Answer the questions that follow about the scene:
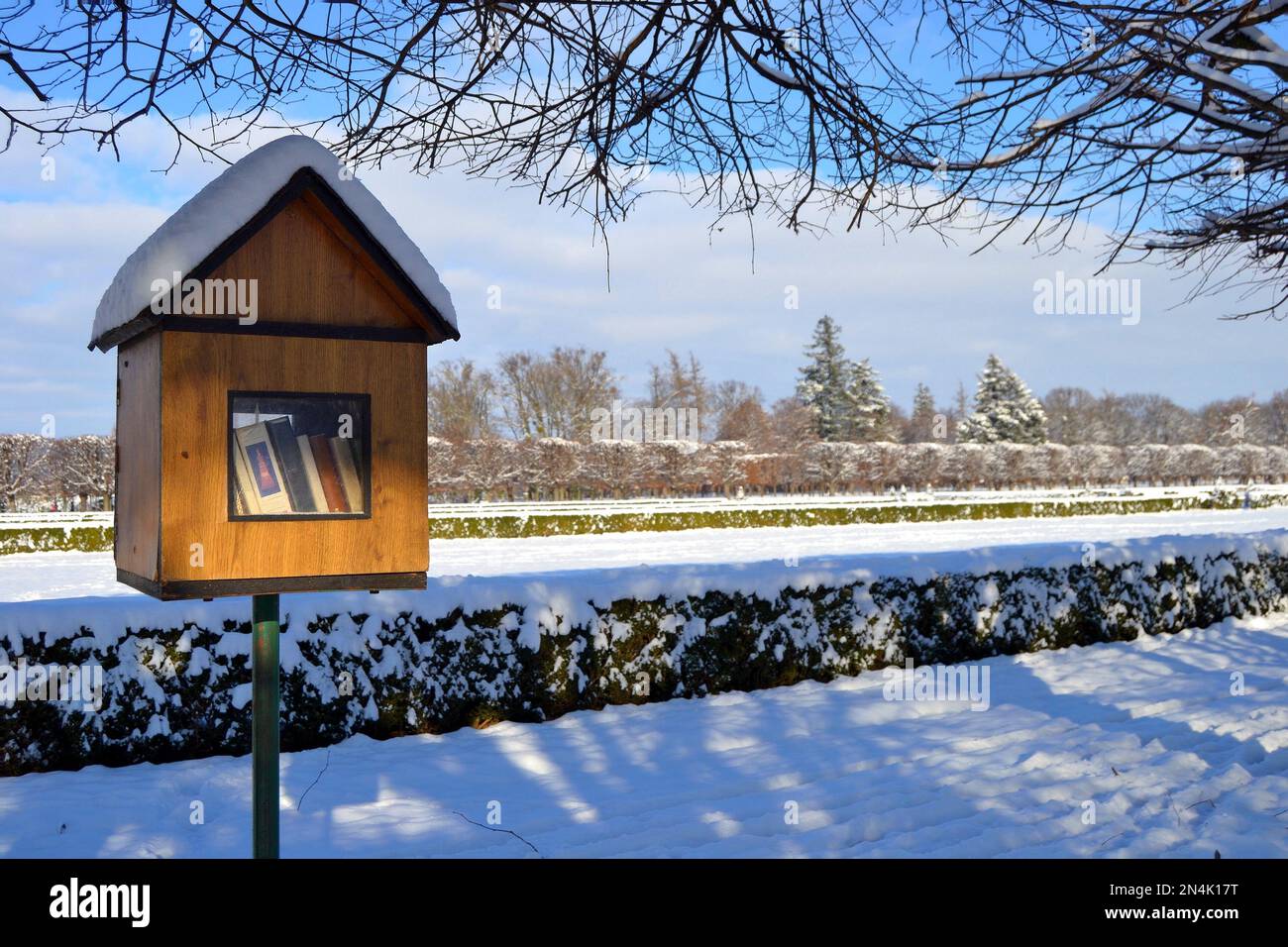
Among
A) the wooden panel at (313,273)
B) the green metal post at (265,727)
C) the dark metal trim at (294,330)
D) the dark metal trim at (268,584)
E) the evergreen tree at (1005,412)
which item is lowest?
the green metal post at (265,727)

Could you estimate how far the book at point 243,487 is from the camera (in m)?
2.68

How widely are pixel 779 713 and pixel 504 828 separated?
307 centimetres

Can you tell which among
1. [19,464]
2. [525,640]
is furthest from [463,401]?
[525,640]

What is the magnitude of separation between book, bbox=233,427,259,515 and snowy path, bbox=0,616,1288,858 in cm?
243

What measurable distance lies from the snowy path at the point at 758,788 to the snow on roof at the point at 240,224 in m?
2.80

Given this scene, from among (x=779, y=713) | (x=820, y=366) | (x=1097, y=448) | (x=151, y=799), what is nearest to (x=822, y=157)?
(x=779, y=713)

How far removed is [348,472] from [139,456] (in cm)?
60

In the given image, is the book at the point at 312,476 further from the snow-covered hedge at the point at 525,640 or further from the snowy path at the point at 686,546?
the snowy path at the point at 686,546

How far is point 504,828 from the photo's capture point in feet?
15.9

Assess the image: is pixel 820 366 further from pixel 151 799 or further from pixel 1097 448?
pixel 151 799

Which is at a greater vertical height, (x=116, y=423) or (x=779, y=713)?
(x=116, y=423)

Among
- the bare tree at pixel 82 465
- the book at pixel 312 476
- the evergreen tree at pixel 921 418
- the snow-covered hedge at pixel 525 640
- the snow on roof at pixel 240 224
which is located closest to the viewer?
the snow on roof at pixel 240 224

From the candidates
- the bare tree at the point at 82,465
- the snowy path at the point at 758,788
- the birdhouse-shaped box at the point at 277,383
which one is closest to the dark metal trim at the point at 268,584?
the birdhouse-shaped box at the point at 277,383

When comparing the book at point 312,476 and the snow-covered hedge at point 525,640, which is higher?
the book at point 312,476
